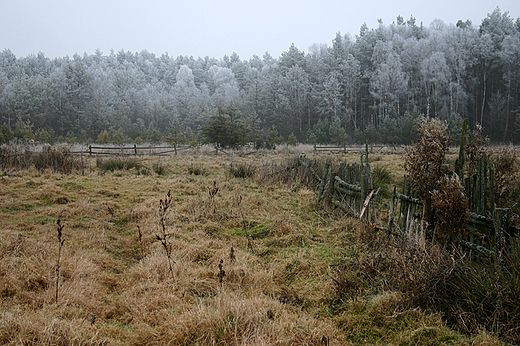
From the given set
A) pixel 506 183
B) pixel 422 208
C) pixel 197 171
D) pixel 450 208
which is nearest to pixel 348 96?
pixel 197 171

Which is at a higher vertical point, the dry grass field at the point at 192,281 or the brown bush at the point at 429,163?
the brown bush at the point at 429,163

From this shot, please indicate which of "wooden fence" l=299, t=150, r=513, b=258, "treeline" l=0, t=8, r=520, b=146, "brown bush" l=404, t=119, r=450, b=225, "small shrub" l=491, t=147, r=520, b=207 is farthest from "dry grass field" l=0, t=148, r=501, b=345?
"treeline" l=0, t=8, r=520, b=146

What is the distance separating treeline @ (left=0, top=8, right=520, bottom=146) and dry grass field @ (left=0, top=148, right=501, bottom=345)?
25155mm

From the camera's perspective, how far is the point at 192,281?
3775 mm

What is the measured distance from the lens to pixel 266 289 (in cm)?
362

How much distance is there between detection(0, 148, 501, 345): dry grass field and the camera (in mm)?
2666

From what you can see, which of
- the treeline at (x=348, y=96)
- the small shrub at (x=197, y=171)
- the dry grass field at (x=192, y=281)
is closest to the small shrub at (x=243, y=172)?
the small shrub at (x=197, y=171)

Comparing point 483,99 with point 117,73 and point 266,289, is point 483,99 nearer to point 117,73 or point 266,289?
point 266,289

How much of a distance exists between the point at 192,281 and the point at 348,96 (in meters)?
49.3

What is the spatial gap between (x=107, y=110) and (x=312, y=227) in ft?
187

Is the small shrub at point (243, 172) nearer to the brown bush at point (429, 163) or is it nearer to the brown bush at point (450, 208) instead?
the brown bush at point (429, 163)

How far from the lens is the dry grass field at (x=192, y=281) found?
267 cm

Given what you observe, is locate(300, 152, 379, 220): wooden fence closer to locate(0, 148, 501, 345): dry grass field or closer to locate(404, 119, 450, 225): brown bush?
locate(0, 148, 501, 345): dry grass field

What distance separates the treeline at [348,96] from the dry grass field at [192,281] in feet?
82.5
